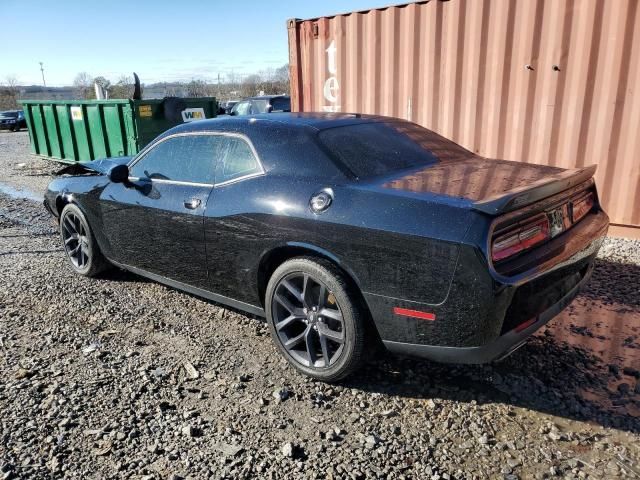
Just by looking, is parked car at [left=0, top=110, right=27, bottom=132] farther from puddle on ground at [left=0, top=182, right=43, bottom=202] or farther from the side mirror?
the side mirror

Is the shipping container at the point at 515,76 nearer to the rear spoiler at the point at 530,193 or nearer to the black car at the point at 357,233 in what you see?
the black car at the point at 357,233

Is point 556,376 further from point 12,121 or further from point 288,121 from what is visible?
point 12,121

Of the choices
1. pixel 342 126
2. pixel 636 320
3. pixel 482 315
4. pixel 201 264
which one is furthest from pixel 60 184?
pixel 636 320

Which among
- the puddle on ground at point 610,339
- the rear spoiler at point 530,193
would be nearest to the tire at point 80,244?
the rear spoiler at point 530,193

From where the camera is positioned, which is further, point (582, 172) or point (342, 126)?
point (342, 126)

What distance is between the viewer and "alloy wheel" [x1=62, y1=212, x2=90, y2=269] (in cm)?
491

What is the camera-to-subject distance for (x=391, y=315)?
2664 mm

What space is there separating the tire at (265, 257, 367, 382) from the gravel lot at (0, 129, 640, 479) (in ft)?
0.50

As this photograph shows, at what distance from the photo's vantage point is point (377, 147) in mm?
3361

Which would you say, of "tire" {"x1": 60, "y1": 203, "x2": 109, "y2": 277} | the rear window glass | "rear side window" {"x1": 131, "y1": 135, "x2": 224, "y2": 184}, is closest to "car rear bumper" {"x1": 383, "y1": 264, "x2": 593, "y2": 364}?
the rear window glass

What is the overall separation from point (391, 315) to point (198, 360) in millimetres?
1423

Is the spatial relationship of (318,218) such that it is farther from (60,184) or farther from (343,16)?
(343,16)

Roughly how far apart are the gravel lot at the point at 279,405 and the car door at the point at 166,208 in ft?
1.56

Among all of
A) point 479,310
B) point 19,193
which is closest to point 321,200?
point 479,310
